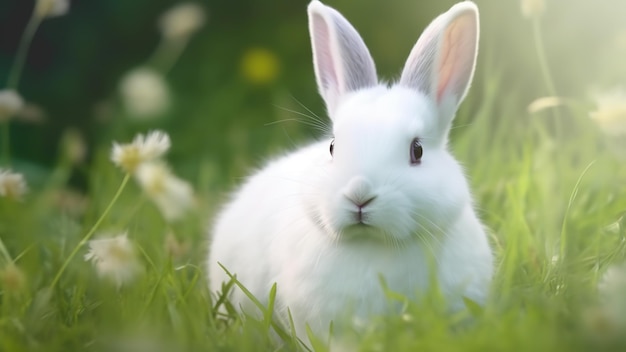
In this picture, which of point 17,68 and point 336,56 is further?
point 17,68

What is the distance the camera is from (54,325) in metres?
3.00

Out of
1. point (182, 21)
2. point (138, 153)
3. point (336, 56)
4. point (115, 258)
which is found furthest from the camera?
point (182, 21)

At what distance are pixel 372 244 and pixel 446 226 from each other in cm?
25

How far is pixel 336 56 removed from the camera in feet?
10.9

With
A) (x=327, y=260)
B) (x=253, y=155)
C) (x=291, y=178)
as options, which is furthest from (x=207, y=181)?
(x=327, y=260)

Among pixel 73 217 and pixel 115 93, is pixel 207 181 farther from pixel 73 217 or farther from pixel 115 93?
pixel 115 93

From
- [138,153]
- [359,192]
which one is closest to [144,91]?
[138,153]

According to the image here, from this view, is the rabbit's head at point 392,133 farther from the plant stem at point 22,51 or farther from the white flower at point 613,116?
the plant stem at point 22,51

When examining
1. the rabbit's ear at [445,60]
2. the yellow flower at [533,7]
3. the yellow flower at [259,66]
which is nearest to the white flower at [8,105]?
the rabbit's ear at [445,60]

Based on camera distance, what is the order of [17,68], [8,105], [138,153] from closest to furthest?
[138,153] → [8,105] → [17,68]

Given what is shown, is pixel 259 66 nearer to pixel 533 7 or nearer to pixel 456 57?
pixel 533 7

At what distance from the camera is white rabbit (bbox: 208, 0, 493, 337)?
2.91m

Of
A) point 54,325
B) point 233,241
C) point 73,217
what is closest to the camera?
point 54,325

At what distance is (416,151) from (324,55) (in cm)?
61
